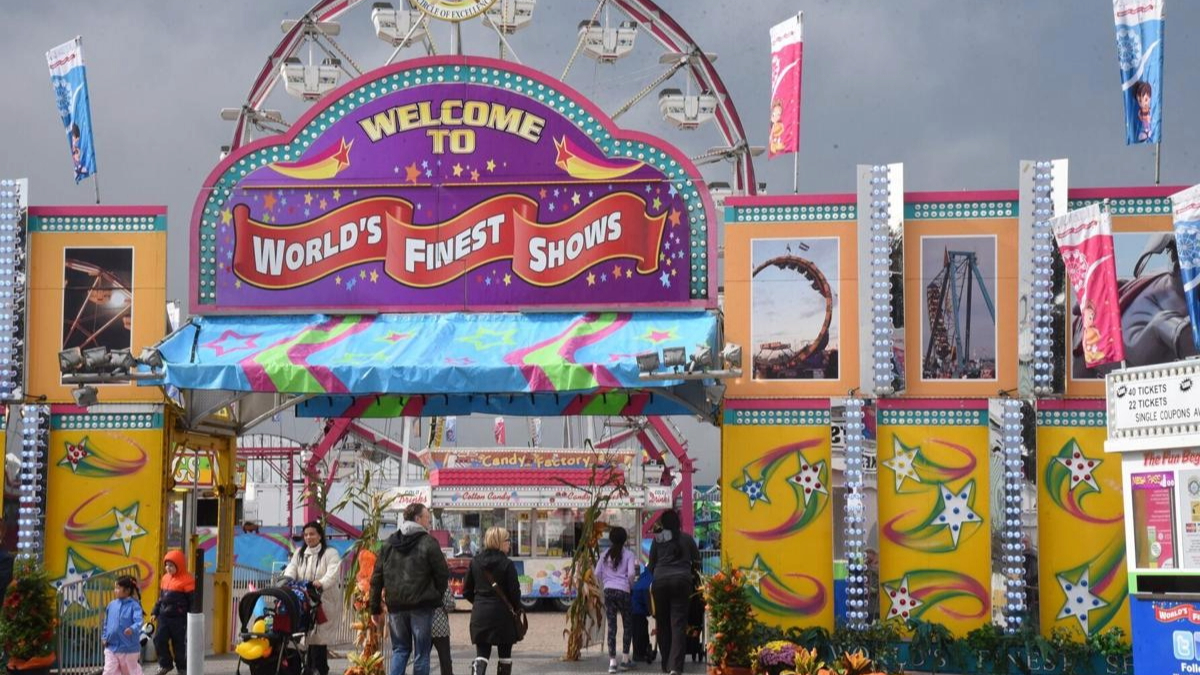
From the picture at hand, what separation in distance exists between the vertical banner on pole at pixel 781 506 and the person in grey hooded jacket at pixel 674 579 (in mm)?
713

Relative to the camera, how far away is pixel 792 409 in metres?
15.7

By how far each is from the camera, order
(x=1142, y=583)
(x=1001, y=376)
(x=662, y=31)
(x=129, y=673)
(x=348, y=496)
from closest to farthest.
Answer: (x=1142, y=583) → (x=129, y=673) → (x=1001, y=376) → (x=348, y=496) → (x=662, y=31)

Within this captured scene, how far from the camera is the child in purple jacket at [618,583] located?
16.2 meters

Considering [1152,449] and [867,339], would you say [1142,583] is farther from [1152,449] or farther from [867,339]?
[867,339]

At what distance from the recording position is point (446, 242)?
16469 millimetres

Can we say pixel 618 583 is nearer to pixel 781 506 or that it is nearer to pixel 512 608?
pixel 781 506

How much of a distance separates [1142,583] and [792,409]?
167 inches

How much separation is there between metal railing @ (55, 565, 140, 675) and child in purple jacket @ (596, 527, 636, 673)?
16.2 feet

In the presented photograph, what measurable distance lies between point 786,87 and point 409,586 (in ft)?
25.2

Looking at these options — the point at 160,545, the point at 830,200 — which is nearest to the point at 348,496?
the point at 160,545

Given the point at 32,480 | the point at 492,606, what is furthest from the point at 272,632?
the point at 32,480

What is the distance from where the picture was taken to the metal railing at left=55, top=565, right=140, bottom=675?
1496 centimetres

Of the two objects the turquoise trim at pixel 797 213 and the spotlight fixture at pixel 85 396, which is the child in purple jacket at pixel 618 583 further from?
the spotlight fixture at pixel 85 396

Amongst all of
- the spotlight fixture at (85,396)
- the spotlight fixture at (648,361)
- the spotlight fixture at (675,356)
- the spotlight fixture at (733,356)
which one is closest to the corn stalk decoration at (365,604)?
the spotlight fixture at (85,396)
